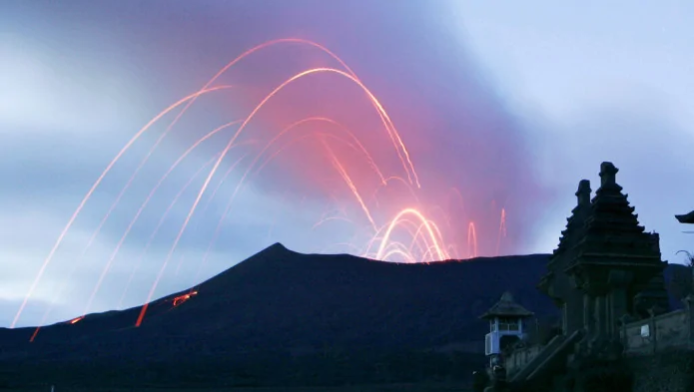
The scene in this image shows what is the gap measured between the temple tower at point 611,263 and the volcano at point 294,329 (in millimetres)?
60549

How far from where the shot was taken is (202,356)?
107 metres

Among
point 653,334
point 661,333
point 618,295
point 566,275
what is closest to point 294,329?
point 566,275

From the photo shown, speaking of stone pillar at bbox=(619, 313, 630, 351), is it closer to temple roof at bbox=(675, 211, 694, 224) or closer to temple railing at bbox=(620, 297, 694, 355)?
temple railing at bbox=(620, 297, 694, 355)

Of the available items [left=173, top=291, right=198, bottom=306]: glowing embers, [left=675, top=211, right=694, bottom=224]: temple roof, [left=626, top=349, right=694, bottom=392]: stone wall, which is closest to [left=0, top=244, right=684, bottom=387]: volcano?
[left=173, top=291, right=198, bottom=306]: glowing embers

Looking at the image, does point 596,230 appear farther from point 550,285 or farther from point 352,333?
point 352,333

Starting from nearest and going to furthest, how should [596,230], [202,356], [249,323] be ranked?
[596,230], [202,356], [249,323]

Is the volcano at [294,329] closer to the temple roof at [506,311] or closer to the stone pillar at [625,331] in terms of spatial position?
the temple roof at [506,311]

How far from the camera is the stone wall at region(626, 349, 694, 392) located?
18.9m

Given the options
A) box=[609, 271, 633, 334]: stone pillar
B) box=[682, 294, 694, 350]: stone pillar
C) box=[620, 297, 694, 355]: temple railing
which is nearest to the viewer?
box=[682, 294, 694, 350]: stone pillar

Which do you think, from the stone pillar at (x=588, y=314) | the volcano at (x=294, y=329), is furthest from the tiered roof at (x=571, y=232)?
the volcano at (x=294, y=329)

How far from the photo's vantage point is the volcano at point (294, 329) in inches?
3600

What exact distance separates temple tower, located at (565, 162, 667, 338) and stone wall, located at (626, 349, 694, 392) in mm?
3755

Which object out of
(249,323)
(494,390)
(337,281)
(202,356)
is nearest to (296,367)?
(202,356)

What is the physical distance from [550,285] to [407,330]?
90.1 meters
